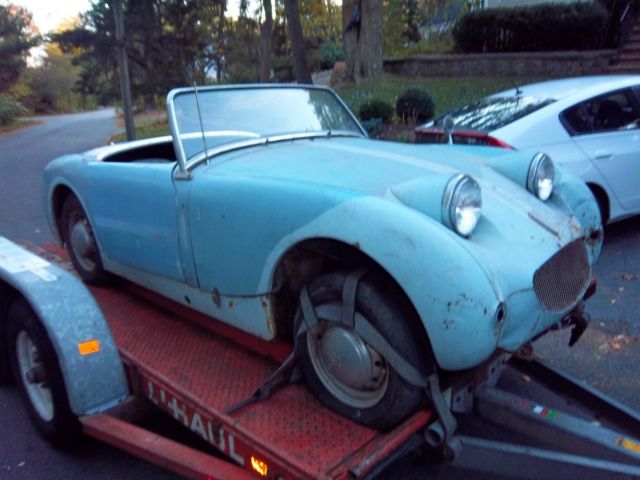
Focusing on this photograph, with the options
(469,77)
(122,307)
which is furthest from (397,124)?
(122,307)

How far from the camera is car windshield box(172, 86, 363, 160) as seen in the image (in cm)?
333

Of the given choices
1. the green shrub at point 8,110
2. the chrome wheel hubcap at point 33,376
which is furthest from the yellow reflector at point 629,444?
the green shrub at point 8,110

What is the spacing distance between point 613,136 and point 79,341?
16.8 feet

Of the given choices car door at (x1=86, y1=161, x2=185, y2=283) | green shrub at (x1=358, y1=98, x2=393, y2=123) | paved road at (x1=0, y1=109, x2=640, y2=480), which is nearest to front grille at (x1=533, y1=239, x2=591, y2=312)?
paved road at (x1=0, y1=109, x2=640, y2=480)

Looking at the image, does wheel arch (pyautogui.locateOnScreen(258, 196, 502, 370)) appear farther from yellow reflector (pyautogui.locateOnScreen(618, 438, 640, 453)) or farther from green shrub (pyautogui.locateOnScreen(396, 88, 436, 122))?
green shrub (pyautogui.locateOnScreen(396, 88, 436, 122))

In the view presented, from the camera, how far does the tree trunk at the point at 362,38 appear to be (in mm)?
15906

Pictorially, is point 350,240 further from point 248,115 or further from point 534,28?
point 534,28

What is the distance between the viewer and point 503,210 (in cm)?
256

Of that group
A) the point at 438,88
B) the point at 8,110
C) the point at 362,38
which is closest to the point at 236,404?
the point at 438,88

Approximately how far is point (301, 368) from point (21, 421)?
6.07ft

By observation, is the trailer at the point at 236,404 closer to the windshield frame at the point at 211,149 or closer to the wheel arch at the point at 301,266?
the wheel arch at the point at 301,266

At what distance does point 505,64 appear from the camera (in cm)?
1528

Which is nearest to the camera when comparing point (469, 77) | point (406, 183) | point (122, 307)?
point (406, 183)

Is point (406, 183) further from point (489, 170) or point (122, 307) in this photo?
point (122, 307)
